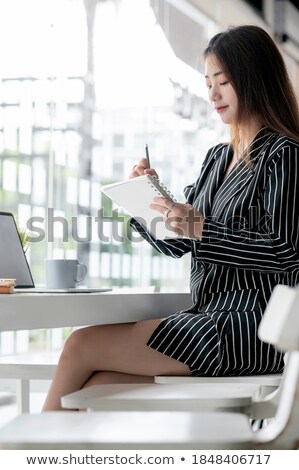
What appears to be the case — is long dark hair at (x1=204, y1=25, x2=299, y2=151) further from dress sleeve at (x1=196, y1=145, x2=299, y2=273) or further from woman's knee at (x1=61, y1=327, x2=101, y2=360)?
woman's knee at (x1=61, y1=327, x2=101, y2=360)

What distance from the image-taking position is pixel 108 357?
64.1 inches

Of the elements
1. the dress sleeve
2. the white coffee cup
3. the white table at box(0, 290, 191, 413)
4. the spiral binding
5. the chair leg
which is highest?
the spiral binding

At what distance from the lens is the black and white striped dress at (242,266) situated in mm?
1678

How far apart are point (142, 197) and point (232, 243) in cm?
23

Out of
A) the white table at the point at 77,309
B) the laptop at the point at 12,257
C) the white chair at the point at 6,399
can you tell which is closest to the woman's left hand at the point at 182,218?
the white table at the point at 77,309

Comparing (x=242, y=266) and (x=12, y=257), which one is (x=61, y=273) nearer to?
(x=12, y=257)

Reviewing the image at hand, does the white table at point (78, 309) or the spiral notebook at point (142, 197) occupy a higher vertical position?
the spiral notebook at point (142, 197)

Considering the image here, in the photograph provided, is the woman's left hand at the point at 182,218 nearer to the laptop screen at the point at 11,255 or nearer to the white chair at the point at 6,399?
the laptop screen at the point at 11,255

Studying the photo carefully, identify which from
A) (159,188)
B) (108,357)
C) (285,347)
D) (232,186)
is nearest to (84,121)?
(232,186)

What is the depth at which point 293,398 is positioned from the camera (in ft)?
3.23

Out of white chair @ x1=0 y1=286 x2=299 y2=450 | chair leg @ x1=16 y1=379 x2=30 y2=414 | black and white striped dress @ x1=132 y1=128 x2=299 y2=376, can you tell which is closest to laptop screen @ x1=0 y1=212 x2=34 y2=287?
black and white striped dress @ x1=132 y1=128 x2=299 y2=376

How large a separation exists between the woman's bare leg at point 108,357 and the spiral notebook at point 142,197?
26cm

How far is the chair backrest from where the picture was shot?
825 millimetres

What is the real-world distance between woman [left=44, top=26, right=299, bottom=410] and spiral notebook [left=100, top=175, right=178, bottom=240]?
29mm
